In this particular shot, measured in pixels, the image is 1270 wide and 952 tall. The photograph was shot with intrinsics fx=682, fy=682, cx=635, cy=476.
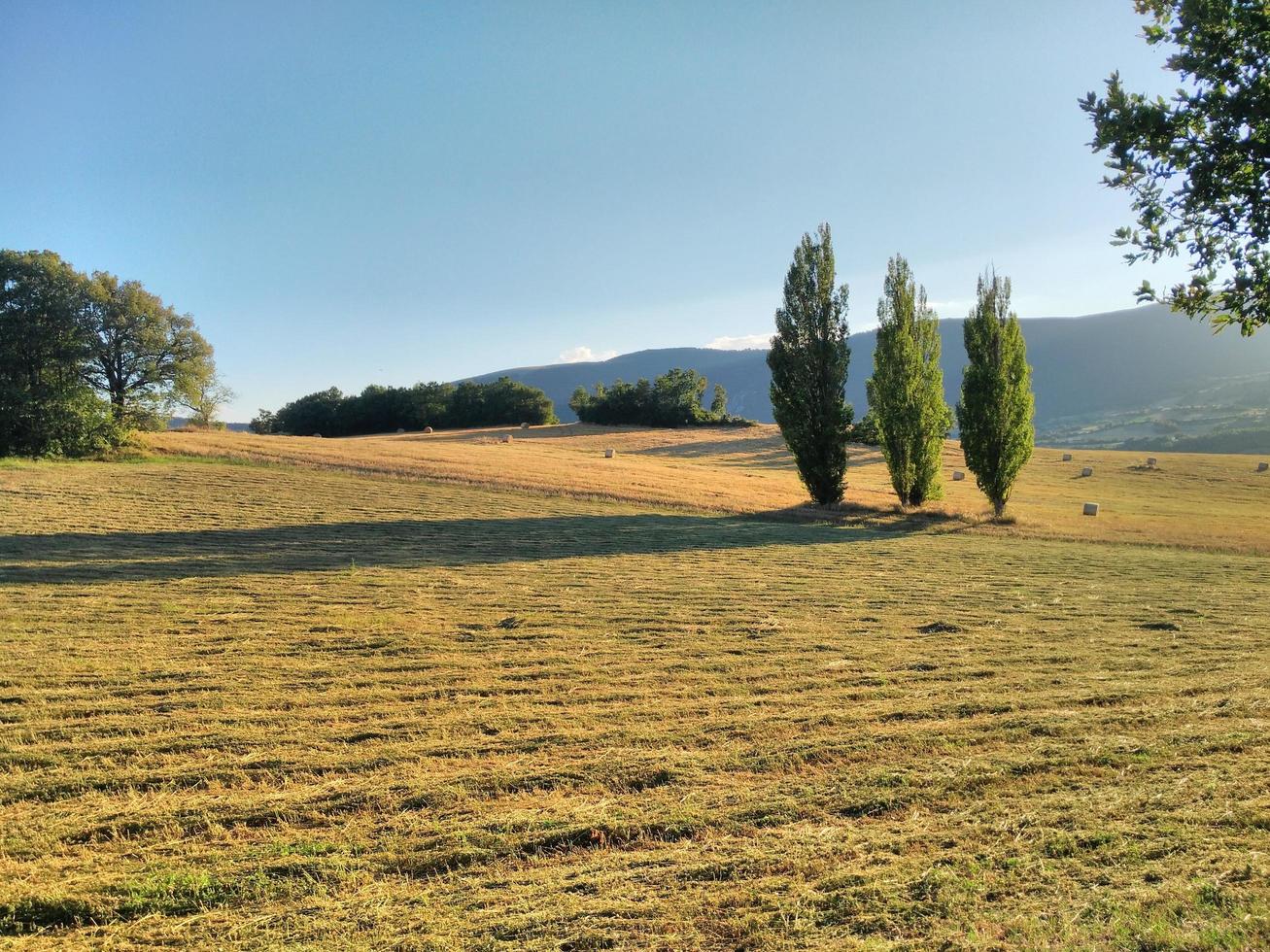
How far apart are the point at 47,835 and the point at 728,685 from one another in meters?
5.87

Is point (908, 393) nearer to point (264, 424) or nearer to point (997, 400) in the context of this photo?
point (997, 400)

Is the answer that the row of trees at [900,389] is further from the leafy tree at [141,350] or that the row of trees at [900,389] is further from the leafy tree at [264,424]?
the leafy tree at [264,424]

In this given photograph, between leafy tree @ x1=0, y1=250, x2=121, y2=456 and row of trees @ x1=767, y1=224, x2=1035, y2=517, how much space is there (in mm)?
29496

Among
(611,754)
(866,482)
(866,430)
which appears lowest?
(866,482)

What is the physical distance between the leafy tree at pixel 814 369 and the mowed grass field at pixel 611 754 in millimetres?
14202

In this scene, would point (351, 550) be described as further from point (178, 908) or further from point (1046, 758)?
point (1046, 758)

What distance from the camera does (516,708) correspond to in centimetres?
691

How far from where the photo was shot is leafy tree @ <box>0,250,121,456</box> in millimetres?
28016

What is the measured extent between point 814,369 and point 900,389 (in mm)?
4038

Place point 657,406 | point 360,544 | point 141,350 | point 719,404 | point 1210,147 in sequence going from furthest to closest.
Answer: point 719,404 < point 657,406 < point 141,350 < point 360,544 < point 1210,147

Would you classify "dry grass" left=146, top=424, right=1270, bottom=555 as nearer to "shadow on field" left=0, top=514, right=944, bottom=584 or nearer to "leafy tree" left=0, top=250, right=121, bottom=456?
"leafy tree" left=0, top=250, right=121, bottom=456

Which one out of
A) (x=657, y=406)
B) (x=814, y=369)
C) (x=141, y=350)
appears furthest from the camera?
(x=657, y=406)

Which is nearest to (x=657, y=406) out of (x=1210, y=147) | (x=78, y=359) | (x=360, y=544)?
(x=78, y=359)

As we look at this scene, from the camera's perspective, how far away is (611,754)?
583 centimetres
